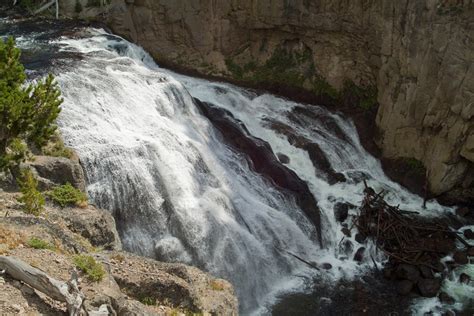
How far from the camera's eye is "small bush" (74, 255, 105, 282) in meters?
9.64

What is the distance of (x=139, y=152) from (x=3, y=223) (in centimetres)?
764

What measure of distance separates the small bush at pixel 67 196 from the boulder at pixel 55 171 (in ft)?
1.08

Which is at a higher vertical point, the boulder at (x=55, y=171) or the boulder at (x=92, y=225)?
the boulder at (x=55, y=171)

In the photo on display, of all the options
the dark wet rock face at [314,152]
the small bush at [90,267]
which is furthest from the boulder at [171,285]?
the dark wet rock face at [314,152]

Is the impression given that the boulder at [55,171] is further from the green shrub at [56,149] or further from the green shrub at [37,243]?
the green shrub at [37,243]

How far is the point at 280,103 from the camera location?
2667 centimetres

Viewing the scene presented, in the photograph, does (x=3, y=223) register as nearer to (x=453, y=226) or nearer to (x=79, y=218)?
(x=79, y=218)

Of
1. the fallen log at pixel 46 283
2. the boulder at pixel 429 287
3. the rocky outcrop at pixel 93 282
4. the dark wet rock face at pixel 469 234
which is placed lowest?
the boulder at pixel 429 287

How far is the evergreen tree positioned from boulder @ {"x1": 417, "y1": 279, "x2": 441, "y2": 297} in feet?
45.5

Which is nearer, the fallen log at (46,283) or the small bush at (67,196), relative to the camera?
the fallen log at (46,283)

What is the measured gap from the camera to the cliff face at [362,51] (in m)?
20.2

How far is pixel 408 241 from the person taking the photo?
1981 centimetres

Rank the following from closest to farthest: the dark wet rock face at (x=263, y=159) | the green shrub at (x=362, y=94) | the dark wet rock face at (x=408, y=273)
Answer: the dark wet rock face at (x=408, y=273) < the dark wet rock face at (x=263, y=159) < the green shrub at (x=362, y=94)

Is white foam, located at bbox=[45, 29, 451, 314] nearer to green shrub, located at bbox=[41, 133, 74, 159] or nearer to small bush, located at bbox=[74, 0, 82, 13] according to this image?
green shrub, located at bbox=[41, 133, 74, 159]
